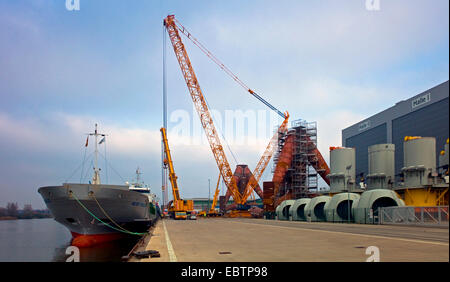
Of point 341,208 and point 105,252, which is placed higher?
point 341,208

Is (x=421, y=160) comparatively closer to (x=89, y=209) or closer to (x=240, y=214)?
(x=89, y=209)

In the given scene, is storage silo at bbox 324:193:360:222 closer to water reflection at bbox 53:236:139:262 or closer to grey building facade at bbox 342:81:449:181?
grey building facade at bbox 342:81:449:181

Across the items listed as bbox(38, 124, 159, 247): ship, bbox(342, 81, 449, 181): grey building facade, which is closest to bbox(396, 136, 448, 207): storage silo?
bbox(342, 81, 449, 181): grey building facade

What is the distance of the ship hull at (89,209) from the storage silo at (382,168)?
4855 centimetres

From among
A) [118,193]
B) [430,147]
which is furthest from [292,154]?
[118,193]

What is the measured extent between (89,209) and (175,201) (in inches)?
2462

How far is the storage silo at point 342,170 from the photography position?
3027 inches

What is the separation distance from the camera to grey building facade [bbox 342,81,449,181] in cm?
7669

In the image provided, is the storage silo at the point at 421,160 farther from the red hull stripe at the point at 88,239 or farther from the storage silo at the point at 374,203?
the red hull stripe at the point at 88,239

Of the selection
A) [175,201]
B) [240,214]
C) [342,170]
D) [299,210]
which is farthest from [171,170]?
[342,170]

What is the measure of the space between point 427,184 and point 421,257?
163ft

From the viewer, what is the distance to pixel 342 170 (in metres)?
77.7

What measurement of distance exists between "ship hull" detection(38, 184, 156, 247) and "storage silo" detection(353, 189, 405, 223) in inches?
1339
